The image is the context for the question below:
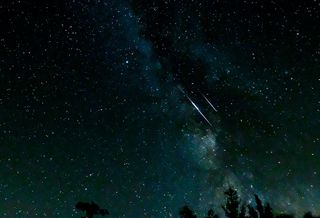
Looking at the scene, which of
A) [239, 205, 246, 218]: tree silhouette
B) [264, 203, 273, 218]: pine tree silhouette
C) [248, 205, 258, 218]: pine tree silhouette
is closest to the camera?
[264, 203, 273, 218]: pine tree silhouette

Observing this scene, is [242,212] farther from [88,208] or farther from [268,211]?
[88,208]

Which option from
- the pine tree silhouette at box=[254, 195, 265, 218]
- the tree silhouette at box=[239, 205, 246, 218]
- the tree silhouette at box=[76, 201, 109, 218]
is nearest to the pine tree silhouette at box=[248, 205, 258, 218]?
the pine tree silhouette at box=[254, 195, 265, 218]

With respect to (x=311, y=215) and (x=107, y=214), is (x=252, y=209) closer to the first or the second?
(x=311, y=215)

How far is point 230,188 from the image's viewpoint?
14.9 meters

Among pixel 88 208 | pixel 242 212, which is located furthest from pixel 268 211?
pixel 88 208

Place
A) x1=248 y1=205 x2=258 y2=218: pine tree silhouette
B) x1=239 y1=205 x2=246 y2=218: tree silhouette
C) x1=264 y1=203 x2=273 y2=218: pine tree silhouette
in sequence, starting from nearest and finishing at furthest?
x1=264 y1=203 x2=273 y2=218: pine tree silhouette
x1=248 y1=205 x2=258 y2=218: pine tree silhouette
x1=239 y1=205 x2=246 y2=218: tree silhouette

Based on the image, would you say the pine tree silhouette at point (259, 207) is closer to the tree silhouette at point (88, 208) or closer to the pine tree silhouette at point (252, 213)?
the pine tree silhouette at point (252, 213)

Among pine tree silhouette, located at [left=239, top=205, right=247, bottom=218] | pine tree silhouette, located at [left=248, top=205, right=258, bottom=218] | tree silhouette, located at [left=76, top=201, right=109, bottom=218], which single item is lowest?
pine tree silhouette, located at [left=248, top=205, right=258, bottom=218]

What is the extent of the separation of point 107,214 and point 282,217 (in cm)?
633

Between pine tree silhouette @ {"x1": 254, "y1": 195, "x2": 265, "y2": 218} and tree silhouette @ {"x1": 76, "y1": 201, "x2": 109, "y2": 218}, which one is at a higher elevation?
tree silhouette @ {"x1": 76, "y1": 201, "x2": 109, "y2": 218}

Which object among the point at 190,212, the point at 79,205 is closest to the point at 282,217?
the point at 190,212

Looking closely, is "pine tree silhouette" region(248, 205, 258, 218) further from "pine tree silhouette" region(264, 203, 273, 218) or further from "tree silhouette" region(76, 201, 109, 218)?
"tree silhouette" region(76, 201, 109, 218)

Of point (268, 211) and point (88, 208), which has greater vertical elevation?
point (88, 208)

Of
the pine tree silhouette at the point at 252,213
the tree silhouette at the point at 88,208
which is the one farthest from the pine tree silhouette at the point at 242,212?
the tree silhouette at the point at 88,208
